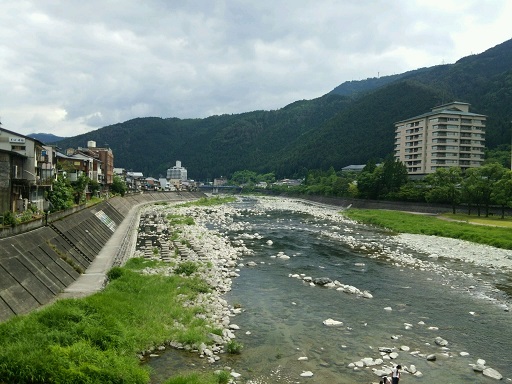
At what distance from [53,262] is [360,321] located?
50.7ft

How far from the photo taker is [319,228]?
5031 centimetres

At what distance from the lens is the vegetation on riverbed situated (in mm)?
38713

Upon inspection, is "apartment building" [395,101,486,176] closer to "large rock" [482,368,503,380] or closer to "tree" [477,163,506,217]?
"tree" [477,163,506,217]

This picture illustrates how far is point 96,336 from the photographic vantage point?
12016 millimetres

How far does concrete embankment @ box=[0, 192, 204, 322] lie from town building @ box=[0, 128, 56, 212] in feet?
20.4

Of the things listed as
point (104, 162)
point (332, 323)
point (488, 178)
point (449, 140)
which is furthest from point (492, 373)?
point (449, 140)

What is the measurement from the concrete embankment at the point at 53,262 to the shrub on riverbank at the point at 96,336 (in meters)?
1.93

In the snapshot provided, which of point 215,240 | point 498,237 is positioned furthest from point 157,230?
point 498,237

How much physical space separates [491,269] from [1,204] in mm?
38737

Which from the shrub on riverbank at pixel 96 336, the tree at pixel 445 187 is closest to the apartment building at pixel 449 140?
the tree at pixel 445 187

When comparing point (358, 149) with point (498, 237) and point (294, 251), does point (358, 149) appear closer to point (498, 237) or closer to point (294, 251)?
point (498, 237)

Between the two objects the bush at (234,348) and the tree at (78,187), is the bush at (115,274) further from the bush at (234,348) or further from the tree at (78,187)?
the tree at (78,187)

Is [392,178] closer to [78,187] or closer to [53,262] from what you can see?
[78,187]

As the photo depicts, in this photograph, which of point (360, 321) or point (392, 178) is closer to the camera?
point (360, 321)
